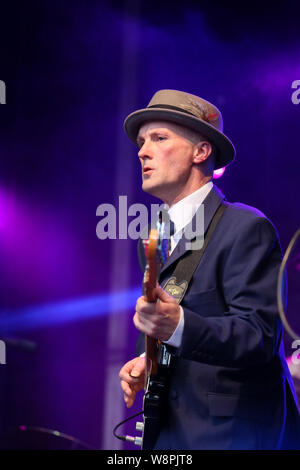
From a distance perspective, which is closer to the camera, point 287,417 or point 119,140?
point 287,417

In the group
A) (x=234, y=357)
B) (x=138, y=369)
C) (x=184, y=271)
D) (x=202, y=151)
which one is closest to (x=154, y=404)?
(x=138, y=369)

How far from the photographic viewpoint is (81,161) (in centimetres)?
484

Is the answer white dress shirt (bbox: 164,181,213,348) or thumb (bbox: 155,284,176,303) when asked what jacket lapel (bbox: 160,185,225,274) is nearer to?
white dress shirt (bbox: 164,181,213,348)

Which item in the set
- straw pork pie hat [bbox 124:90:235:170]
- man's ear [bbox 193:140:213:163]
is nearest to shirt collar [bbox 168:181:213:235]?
man's ear [bbox 193:140:213:163]

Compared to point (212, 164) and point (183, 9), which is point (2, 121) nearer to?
point (183, 9)

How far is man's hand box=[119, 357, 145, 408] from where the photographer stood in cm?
250

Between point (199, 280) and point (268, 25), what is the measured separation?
266cm


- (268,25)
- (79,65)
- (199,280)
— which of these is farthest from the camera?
(79,65)

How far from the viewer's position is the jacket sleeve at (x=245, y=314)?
1970 mm

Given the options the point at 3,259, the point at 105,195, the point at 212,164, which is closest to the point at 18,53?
the point at 105,195

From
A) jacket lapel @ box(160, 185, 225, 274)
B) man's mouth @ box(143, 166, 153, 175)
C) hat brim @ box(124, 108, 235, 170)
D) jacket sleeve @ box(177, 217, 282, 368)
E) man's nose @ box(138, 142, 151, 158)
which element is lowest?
jacket sleeve @ box(177, 217, 282, 368)

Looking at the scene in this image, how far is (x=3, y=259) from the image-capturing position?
15.8 ft

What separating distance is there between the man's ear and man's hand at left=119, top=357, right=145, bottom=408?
0.97m
